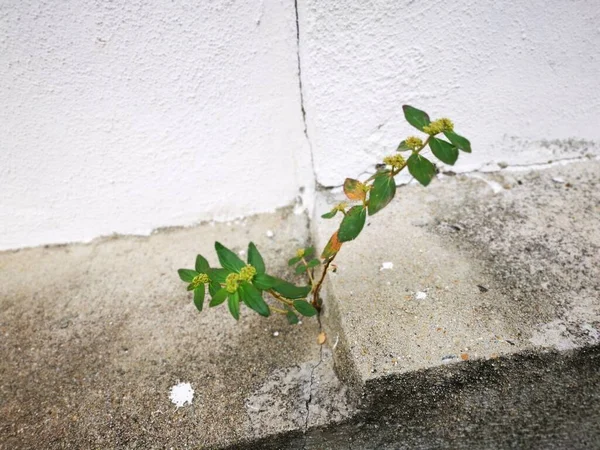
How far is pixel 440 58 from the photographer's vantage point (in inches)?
52.6

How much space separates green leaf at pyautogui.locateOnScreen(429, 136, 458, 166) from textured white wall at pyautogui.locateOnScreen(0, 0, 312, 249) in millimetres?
675

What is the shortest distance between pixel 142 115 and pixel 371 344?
1.07m

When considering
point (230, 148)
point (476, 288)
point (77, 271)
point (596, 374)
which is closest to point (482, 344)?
point (476, 288)

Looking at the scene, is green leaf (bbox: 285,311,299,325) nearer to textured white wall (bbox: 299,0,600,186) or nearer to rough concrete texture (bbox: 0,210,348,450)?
rough concrete texture (bbox: 0,210,348,450)

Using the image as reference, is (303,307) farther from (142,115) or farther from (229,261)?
(142,115)

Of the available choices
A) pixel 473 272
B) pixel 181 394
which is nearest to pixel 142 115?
pixel 181 394

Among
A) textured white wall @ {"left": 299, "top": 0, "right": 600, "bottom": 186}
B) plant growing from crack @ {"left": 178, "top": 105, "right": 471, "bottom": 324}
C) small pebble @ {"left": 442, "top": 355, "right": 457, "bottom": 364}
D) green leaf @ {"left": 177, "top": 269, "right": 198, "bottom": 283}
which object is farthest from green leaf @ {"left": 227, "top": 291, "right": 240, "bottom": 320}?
textured white wall @ {"left": 299, "top": 0, "right": 600, "bottom": 186}

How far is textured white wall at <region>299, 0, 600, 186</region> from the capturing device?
1.26 m

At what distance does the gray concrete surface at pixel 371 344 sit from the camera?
1.01 m

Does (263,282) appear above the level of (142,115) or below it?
below

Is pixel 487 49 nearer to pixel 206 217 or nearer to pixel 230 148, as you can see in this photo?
pixel 230 148

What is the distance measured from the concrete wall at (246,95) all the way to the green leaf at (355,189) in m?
0.49

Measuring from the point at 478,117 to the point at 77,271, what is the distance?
5.25 feet

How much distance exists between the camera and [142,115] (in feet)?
4.64
